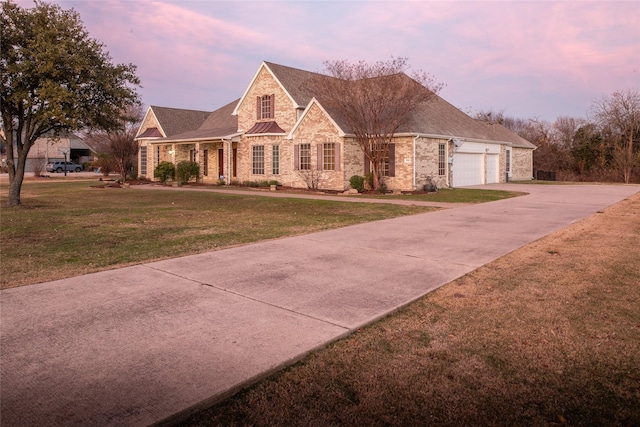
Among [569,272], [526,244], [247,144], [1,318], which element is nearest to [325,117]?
[247,144]

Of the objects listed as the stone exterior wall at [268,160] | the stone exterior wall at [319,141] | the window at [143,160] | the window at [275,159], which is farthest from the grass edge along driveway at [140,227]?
the window at [143,160]

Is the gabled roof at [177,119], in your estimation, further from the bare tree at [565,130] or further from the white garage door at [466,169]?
the bare tree at [565,130]

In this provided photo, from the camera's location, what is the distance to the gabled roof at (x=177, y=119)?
35.3m

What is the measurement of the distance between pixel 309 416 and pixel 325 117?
22.1 m

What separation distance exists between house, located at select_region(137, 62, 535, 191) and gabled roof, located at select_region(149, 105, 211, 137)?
0.09 m

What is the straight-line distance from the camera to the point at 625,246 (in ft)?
29.1

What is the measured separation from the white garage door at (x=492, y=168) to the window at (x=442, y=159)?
23.5 feet

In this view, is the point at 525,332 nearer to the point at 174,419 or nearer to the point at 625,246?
the point at 174,419

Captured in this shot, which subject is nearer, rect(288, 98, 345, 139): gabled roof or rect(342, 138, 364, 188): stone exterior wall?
rect(288, 98, 345, 139): gabled roof

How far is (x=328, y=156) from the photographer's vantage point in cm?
2470

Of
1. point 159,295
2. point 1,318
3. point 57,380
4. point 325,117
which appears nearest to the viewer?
point 57,380

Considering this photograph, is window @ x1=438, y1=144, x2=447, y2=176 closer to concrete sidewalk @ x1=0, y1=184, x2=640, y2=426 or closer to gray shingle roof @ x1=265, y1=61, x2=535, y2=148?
gray shingle roof @ x1=265, y1=61, x2=535, y2=148

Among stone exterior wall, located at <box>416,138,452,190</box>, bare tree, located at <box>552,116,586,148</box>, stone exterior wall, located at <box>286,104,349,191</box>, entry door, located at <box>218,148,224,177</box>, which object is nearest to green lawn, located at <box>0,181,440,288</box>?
stone exterior wall, located at <box>286,104,349,191</box>

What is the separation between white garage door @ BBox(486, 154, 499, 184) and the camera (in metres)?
32.6
